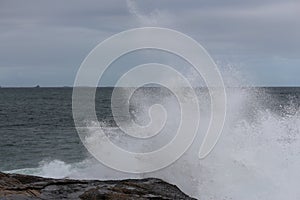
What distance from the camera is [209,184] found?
12922mm

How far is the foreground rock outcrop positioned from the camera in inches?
258

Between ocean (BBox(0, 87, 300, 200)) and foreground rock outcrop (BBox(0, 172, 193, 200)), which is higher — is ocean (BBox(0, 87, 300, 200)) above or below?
above

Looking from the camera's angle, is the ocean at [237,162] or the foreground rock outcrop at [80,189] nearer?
the foreground rock outcrop at [80,189]

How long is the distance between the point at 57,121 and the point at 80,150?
762 inches

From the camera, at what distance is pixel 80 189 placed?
6.93 metres

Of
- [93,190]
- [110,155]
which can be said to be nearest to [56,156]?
[110,155]

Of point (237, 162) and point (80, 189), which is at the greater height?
point (237, 162)

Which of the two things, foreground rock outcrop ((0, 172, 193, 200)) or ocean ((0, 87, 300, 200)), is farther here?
ocean ((0, 87, 300, 200))

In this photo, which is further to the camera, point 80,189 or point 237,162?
point 237,162

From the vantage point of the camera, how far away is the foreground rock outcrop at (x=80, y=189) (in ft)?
21.5

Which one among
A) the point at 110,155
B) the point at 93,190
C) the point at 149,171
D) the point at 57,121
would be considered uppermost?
the point at 57,121

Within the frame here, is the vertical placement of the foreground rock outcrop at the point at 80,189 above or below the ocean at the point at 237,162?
below

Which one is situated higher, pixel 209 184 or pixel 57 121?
pixel 57 121

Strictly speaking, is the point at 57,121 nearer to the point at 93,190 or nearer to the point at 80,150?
the point at 80,150
